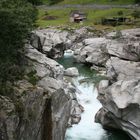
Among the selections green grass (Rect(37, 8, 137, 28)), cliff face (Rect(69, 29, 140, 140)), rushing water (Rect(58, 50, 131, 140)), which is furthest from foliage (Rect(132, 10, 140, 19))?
cliff face (Rect(69, 29, 140, 140))

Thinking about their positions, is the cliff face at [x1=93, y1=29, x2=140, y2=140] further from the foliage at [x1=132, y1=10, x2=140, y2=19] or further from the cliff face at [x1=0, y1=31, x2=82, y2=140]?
the foliage at [x1=132, y1=10, x2=140, y2=19]

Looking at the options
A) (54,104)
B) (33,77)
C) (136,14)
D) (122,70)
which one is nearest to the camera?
(54,104)

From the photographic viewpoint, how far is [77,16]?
4835 inches

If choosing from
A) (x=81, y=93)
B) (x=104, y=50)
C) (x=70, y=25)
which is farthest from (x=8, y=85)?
(x=70, y=25)

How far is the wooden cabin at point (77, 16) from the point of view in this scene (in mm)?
120938

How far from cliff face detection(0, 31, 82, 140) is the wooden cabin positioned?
8244 cm

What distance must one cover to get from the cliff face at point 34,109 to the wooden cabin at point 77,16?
8244cm

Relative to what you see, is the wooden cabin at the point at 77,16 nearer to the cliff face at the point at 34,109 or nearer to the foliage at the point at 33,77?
the cliff face at the point at 34,109

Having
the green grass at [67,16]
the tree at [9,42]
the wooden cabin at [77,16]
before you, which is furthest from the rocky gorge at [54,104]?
the wooden cabin at [77,16]

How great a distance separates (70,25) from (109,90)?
234 ft

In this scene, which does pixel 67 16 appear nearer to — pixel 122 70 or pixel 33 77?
pixel 122 70

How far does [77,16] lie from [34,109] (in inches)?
3662

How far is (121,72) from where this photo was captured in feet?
164

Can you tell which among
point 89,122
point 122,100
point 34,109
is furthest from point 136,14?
point 34,109
